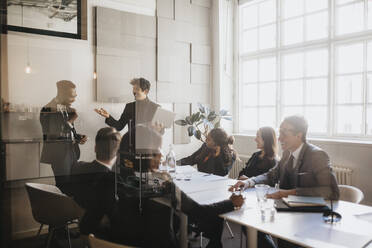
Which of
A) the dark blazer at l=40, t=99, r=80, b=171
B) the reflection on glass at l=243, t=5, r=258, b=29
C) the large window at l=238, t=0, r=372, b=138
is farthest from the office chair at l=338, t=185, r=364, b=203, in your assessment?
the reflection on glass at l=243, t=5, r=258, b=29

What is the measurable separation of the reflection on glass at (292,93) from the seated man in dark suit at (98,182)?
3626 mm

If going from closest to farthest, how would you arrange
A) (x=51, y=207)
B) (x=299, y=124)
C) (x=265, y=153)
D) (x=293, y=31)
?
1. (x=51, y=207)
2. (x=299, y=124)
3. (x=265, y=153)
4. (x=293, y=31)

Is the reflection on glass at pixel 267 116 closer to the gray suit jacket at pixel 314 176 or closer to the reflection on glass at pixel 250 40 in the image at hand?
the reflection on glass at pixel 250 40

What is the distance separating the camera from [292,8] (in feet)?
15.2

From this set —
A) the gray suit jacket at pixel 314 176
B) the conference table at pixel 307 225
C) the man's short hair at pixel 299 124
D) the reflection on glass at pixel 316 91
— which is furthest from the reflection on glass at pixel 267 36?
the conference table at pixel 307 225

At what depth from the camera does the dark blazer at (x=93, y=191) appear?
1520mm

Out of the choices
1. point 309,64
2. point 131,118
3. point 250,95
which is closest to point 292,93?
point 309,64

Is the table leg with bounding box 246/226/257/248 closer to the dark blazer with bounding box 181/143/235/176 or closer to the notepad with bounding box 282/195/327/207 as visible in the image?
the notepad with bounding box 282/195/327/207

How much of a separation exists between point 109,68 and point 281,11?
12.8 ft

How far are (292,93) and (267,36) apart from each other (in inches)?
39.9

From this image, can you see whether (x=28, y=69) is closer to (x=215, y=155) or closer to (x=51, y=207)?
(x=51, y=207)

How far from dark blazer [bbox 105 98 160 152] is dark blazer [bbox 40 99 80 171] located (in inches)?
7.7

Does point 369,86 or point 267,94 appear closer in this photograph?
point 369,86

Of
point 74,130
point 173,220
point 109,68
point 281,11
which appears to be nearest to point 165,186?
point 173,220
